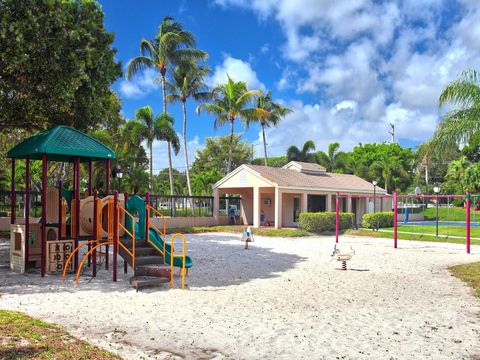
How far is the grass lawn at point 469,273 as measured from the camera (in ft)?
37.3

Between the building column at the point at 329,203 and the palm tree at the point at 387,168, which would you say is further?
the palm tree at the point at 387,168

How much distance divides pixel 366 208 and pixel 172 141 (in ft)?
53.9

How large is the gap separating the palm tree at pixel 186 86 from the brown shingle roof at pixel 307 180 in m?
7.71

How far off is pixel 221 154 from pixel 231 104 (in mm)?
22098

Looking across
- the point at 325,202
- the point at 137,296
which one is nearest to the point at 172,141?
the point at 325,202

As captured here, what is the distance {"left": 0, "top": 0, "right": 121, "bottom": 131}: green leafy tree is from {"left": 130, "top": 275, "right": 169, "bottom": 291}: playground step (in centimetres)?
579

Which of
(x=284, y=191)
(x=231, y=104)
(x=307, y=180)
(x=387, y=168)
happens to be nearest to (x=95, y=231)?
(x=284, y=191)

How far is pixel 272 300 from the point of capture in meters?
9.37

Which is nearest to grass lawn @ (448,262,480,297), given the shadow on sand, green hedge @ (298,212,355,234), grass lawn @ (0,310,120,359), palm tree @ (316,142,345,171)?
the shadow on sand

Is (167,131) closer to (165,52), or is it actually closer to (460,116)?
(165,52)

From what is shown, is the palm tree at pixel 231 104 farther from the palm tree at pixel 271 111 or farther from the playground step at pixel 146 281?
the playground step at pixel 146 281

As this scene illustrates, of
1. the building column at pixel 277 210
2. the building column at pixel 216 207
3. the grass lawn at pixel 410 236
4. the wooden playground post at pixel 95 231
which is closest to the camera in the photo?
the wooden playground post at pixel 95 231

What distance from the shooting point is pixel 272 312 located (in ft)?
27.3

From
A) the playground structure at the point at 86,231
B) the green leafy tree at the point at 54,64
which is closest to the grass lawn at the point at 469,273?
the playground structure at the point at 86,231
